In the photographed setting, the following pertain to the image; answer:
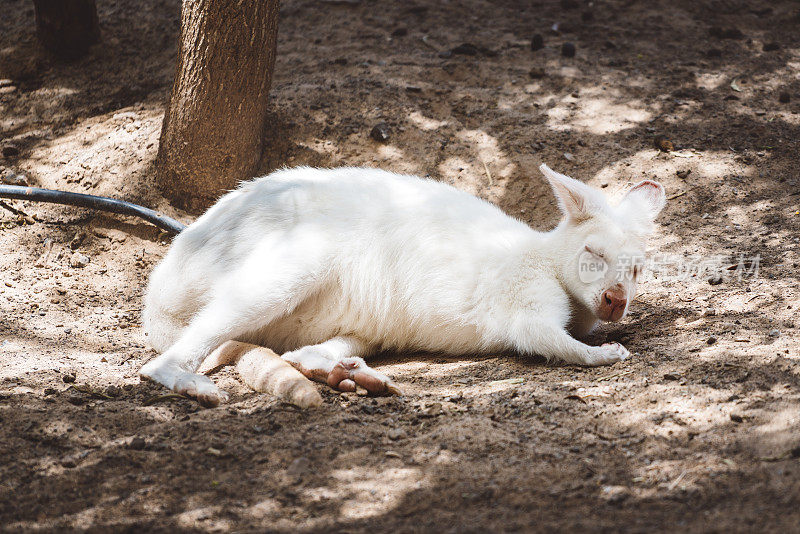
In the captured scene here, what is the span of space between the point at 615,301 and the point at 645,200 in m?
0.68

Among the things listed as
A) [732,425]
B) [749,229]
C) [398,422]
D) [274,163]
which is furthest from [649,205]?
[274,163]

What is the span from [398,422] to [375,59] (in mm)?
4361

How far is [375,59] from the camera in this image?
6.53 m

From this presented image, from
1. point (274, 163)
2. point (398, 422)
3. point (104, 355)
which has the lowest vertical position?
point (104, 355)

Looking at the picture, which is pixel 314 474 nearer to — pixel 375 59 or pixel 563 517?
pixel 563 517

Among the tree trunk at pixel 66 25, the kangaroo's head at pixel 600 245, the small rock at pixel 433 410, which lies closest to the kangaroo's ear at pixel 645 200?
the kangaroo's head at pixel 600 245

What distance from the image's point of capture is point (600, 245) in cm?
366

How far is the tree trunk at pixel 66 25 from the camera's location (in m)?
6.25

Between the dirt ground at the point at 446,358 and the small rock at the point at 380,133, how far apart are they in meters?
0.06

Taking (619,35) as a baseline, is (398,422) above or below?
below

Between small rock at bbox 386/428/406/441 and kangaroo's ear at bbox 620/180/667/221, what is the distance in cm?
180

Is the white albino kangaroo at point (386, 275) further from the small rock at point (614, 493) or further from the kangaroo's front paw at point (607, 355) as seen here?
the small rock at point (614, 493)

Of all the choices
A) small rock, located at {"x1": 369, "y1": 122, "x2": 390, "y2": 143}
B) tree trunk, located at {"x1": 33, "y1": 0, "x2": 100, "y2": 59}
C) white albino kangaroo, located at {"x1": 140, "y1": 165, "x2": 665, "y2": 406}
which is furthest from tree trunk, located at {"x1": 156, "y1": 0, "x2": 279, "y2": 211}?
tree trunk, located at {"x1": 33, "y1": 0, "x2": 100, "y2": 59}

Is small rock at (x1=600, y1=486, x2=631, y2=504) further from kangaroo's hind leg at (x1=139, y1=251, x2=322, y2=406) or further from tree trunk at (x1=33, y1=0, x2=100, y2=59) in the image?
tree trunk at (x1=33, y1=0, x2=100, y2=59)
